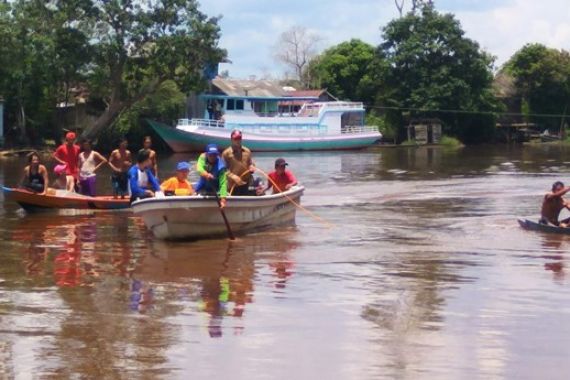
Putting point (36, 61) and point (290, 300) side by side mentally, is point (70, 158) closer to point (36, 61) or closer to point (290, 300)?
point (290, 300)

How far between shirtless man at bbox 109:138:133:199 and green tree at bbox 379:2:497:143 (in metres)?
47.1

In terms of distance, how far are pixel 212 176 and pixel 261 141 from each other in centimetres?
4191

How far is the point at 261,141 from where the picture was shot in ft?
184

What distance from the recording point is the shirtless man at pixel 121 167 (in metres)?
18.5

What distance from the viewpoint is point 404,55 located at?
6450 cm

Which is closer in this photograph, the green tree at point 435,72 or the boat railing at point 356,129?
the boat railing at point 356,129

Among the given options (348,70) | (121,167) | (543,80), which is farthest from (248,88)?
(121,167)

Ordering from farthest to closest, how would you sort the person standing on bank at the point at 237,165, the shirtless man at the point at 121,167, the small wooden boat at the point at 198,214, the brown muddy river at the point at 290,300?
the shirtless man at the point at 121,167, the person standing on bank at the point at 237,165, the small wooden boat at the point at 198,214, the brown muddy river at the point at 290,300

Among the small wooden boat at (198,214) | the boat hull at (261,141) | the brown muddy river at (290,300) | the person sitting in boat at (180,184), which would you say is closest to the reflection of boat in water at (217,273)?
the brown muddy river at (290,300)

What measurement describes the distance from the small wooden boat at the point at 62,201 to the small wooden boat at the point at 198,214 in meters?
3.51

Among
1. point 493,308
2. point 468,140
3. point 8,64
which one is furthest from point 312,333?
point 468,140

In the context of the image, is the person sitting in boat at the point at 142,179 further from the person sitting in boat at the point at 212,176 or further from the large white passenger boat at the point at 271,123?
the large white passenger boat at the point at 271,123

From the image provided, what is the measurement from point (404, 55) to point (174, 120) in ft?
57.0

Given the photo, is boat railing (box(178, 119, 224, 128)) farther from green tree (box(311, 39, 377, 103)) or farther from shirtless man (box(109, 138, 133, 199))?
shirtless man (box(109, 138, 133, 199))
